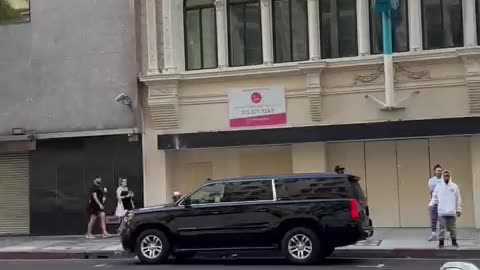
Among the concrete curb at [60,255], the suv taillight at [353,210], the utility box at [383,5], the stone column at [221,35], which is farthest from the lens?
the stone column at [221,35]

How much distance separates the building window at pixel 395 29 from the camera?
20812 millimetres

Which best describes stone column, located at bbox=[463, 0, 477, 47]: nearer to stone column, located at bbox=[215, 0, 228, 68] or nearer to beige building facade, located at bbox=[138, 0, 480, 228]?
beige building facade, located at bbox=[138, 0, 480, 228]

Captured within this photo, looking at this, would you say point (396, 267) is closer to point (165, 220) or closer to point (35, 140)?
point (165, 220)

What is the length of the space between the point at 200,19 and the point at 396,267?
11402mm

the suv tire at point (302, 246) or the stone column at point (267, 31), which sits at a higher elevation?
the stone column at point (267, 31)

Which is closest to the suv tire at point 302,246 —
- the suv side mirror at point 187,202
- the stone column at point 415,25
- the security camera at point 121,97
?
the suv side mirror at point 187,202

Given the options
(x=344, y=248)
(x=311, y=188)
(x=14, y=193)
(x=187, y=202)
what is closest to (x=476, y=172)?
(x=344, y=248)

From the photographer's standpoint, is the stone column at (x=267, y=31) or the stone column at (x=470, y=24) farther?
the stone column at (x=267, y=31)

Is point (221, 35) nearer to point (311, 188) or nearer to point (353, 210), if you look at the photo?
point (311, 188)

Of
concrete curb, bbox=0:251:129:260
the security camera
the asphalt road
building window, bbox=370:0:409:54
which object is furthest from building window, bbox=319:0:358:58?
concrete curb, bbox=0:251:129:260

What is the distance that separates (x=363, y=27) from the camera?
2088 cm

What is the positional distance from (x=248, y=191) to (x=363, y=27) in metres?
7.93

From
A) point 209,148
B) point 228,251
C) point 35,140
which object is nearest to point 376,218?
point 209,148

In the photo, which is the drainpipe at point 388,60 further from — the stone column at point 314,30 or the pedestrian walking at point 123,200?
the pedestrian walking at point 123,200
